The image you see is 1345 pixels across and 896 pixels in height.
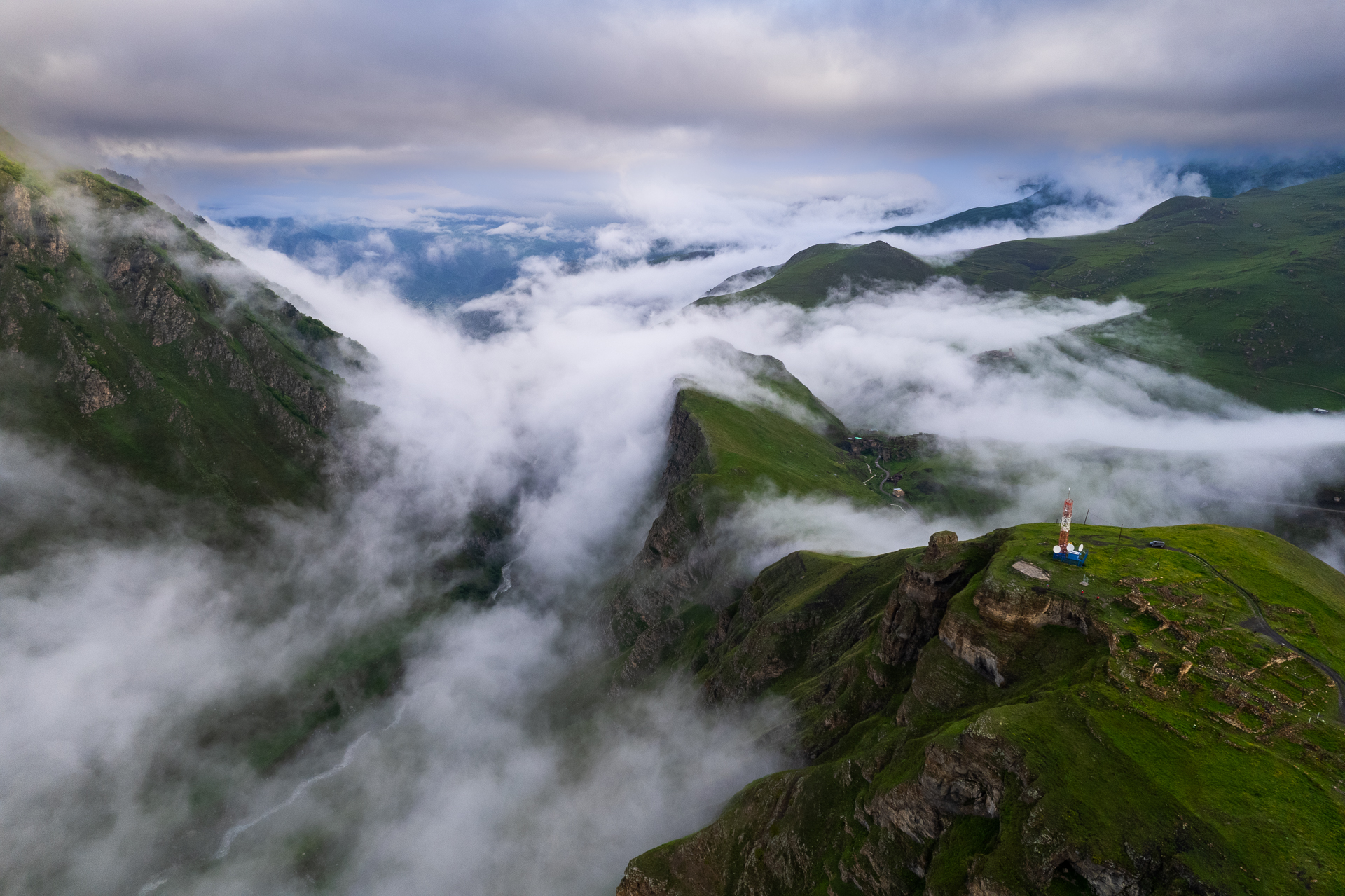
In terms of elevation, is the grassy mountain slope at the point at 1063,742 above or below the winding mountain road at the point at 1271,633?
below

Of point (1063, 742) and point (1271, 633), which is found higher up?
point (1271, 633)

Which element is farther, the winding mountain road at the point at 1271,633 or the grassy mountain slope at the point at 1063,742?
the winding mountain road at the point at 1271,633

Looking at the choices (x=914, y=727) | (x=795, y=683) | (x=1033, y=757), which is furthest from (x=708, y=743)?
(x=1033, y=757)

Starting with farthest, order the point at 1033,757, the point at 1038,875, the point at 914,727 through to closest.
→ 1. the point at 914,727
2. the point at 1033,757
3. the point at 1038,875

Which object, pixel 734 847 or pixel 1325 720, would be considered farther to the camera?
pixel 734 847

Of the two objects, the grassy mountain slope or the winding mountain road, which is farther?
the winding mountain road

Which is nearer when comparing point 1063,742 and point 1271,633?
point 1063,742

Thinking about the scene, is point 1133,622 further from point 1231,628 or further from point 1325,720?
point 1325,720

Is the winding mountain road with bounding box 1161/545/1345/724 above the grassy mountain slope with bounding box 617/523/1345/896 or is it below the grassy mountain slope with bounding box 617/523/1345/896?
above
